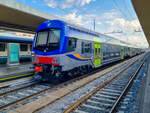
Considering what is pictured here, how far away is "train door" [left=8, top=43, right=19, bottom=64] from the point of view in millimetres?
14258

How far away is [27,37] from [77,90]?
12.6 m

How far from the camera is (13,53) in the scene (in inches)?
576

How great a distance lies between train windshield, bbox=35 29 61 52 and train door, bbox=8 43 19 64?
7.65 m

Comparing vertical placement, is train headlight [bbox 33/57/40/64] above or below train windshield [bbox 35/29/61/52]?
below

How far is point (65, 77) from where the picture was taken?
8594 mm

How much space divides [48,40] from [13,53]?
882 centimetres

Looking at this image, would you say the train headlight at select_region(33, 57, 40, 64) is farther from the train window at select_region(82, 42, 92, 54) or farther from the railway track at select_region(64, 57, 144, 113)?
the railway track at select_region(64, 57, 144, 113)

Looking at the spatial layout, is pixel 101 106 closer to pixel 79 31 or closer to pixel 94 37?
pixel 79 31

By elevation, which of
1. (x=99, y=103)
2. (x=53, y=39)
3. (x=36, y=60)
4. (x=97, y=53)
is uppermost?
(x=53, y=39)

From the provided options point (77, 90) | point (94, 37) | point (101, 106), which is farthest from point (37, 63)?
point (94, 37)

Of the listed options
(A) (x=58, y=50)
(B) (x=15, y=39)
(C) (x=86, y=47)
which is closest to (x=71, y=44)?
(A) (x=58, y=50)

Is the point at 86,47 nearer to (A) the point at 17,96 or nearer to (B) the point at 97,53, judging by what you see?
(B) the point at 97,53

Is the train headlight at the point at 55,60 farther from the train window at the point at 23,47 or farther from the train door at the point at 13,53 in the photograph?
the train window at the point at 23,47

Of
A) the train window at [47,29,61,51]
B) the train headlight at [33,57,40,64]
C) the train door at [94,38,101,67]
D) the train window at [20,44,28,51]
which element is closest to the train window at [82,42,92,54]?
the train door at [94,38,101,67]
